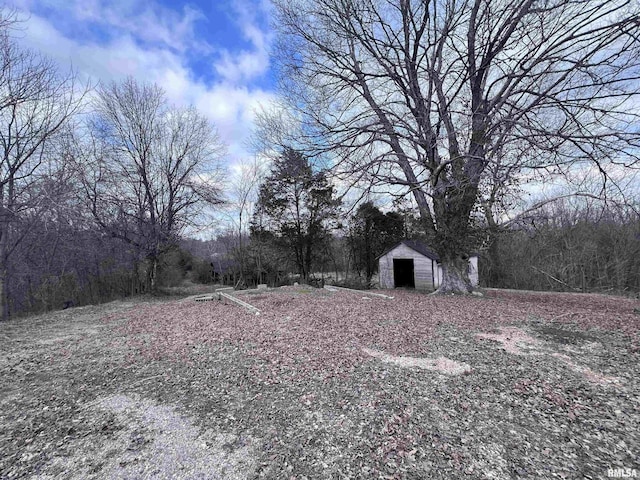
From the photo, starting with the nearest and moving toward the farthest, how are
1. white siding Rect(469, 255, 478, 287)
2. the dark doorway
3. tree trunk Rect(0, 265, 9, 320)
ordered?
tree trunk Rect(0, 265, 9, 320)
white siding Rect(469, 255, 478, 287)
the dark doorway

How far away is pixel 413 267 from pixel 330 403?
43.5 ft

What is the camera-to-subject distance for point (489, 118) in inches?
272

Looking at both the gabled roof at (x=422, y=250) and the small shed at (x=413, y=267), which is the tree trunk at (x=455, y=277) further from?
the gabled roof at (x=422, y=250)

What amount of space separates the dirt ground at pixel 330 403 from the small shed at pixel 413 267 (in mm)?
9060

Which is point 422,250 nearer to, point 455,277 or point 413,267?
point 413,267

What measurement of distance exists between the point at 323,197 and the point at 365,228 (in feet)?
12.3

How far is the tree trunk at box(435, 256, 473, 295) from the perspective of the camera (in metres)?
8.80

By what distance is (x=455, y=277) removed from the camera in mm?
8836

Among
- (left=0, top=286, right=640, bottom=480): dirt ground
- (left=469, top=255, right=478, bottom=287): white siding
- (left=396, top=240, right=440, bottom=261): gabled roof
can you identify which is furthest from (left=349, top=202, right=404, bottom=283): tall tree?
(left=0, top=286, right=640, bottom=480): dirt ground

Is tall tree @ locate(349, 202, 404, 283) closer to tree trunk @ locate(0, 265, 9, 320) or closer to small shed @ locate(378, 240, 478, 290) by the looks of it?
small shed @ locate(378, 240, 478, 290)

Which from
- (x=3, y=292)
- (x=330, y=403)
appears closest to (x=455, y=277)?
(x=330, y=403)

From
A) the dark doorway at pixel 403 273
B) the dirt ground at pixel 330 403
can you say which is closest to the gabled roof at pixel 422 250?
the dark doorway at pixel 403 273

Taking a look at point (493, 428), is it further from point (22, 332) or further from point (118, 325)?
point (22, 332)

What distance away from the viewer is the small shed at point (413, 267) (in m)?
13.8
